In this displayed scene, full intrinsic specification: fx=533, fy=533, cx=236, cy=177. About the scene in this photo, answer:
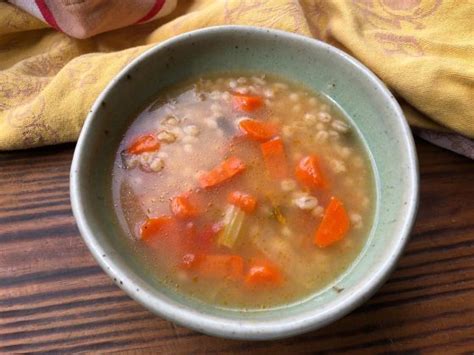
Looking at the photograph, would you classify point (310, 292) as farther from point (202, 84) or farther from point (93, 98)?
point (93, 98)

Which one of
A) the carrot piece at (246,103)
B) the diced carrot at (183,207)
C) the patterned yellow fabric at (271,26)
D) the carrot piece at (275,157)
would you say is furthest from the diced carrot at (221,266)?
the patterned yellow fabric at (271,26)

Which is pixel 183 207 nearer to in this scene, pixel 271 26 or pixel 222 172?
pixel 222 172

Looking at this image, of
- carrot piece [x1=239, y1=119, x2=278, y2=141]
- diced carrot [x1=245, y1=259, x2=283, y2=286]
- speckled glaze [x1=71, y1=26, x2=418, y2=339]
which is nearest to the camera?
speckled glaze [x1=71, y1=26, x2=418, y2=339]

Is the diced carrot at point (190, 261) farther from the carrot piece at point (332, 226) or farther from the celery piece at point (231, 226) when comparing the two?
the carrot piece at point (332, 226)

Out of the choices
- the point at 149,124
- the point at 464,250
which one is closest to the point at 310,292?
the point at 464,250

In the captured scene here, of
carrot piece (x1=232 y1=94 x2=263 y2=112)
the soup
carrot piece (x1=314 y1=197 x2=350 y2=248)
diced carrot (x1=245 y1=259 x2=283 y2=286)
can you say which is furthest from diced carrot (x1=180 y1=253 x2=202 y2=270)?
carrot piece (x1=232 y1=94 x2=263 y2=112)

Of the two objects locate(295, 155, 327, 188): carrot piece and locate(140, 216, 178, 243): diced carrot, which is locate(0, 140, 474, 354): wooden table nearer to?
locate(140, 216, 178, 243): diced carrot
